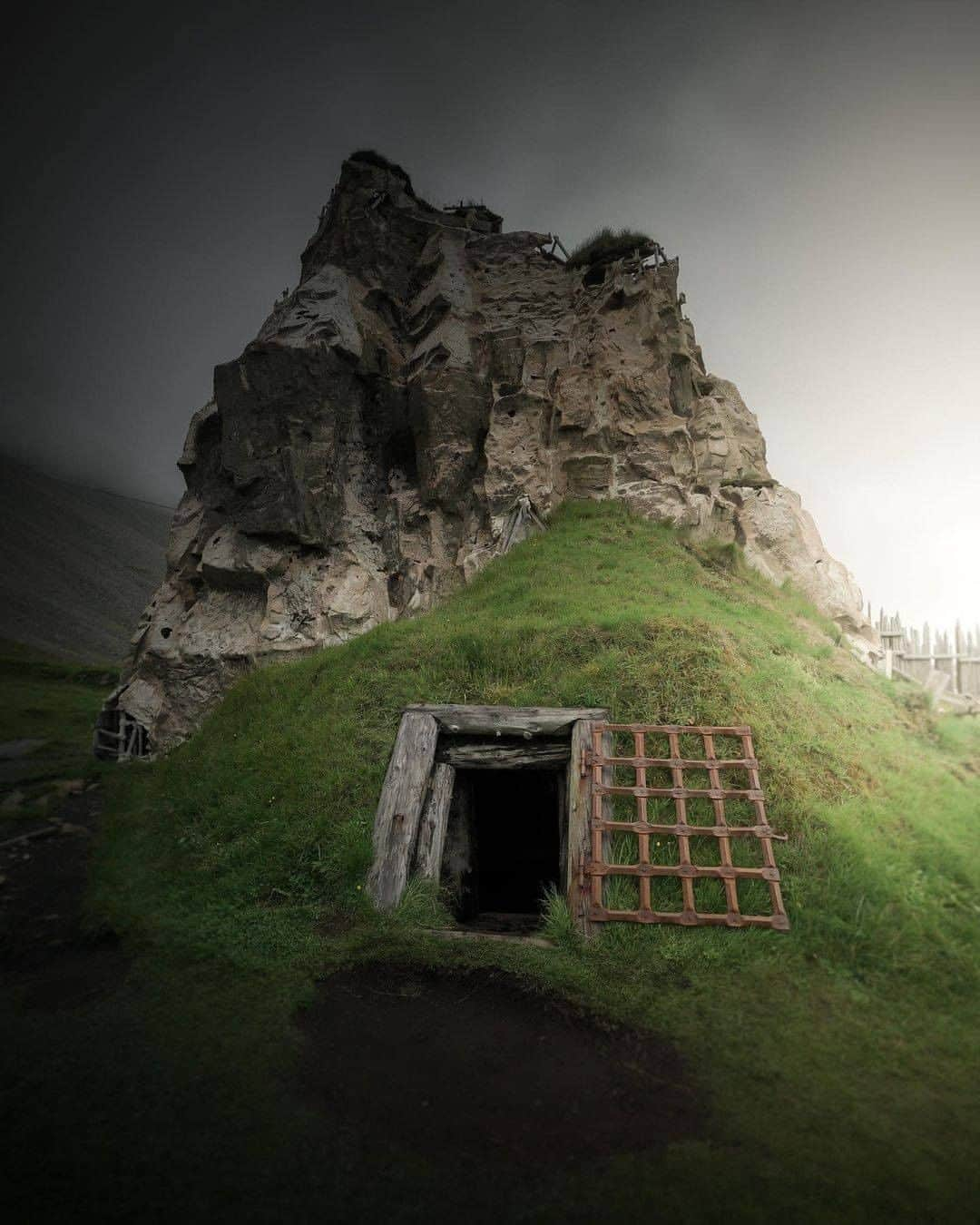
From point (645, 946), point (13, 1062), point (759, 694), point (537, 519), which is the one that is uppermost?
point (537, 519)

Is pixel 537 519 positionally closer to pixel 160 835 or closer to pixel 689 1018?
pixel 160 835

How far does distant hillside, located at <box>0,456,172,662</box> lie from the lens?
200 ft

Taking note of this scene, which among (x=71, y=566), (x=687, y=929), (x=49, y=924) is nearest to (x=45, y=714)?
(x=49, y=924)

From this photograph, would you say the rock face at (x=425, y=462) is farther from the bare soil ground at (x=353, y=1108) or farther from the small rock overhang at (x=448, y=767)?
the bare soil ground at (x=353, y=1108)

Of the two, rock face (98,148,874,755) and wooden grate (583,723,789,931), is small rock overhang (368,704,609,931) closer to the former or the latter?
wooden grate (583,723,789,931)

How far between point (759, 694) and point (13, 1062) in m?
8.87

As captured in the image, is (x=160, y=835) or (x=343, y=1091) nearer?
(x=343, y=1091)

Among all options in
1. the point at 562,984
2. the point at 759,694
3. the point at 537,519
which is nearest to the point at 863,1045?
the point at 562,984

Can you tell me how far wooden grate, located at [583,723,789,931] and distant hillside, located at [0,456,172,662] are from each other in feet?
195

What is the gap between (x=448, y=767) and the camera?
8164mm

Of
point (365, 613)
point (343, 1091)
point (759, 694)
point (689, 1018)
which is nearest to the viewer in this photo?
point (343, 1091)

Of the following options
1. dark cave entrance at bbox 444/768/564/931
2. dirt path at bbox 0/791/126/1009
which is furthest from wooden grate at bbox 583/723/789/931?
dirt path at bbox 0/791/126/1009

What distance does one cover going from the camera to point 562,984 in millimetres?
5422

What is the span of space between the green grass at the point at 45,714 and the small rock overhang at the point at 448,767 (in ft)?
29.9
